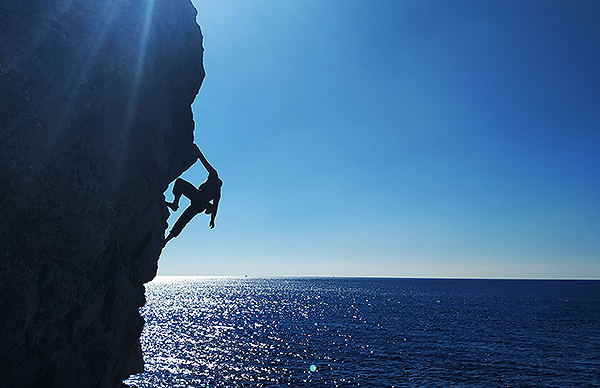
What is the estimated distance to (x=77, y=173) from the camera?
31.8ft

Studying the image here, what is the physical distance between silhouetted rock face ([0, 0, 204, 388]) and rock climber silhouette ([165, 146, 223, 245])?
1.83 m

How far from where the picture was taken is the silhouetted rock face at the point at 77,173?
26.5 feet

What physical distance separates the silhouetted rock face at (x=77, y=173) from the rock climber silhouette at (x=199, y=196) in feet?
6.00

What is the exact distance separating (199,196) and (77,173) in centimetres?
694

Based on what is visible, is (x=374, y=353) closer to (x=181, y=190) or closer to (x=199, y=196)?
(x=199, y=196)

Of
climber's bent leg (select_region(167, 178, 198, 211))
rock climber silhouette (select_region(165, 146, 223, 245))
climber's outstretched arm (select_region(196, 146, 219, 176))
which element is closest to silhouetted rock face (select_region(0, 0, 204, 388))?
climber's bent leg (select_region(167, 178, 198, 211))

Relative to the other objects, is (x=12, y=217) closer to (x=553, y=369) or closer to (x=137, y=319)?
(x=137, y=319)

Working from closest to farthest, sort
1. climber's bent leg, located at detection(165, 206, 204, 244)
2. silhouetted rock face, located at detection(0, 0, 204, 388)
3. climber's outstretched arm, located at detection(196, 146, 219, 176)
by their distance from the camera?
silhouetted rock face, located at detection(0, 0, 204, 388), climber's bent leg, located at detection(165, 206, 204, 244), climber's outstretched arm, located at detection(196, 146, 219, 176)

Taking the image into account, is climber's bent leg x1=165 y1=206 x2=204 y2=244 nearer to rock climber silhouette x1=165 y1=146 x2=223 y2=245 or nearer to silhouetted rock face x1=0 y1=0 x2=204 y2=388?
rock climber silhouette x1=165 y1=146 x2=223 y2=245

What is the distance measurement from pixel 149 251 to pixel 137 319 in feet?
9.83

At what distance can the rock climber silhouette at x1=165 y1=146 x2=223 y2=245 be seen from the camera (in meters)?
16.3

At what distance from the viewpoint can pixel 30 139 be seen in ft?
27.6

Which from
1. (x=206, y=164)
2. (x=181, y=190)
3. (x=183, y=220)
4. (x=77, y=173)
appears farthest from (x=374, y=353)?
Answer: (x=77, y=173)

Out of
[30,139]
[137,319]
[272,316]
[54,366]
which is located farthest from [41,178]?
[272,316]
